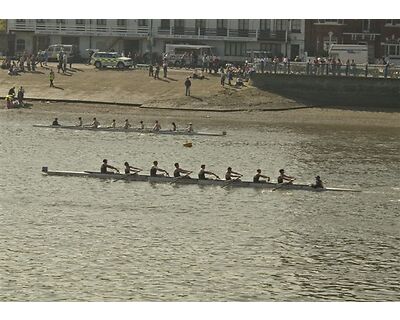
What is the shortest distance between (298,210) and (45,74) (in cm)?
2541

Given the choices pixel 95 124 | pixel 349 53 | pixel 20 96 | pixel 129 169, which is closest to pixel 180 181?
pixel 129 169

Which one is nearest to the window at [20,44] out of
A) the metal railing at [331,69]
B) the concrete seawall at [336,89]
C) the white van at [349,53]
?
the metal railing at [331,69]

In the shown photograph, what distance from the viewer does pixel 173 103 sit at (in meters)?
44.3

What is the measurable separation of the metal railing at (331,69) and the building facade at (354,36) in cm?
656

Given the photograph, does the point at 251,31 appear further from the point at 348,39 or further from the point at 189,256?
the point at 189,256

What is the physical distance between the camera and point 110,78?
47.9 metres

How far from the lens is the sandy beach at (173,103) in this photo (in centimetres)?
4225

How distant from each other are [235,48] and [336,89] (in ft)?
33.4

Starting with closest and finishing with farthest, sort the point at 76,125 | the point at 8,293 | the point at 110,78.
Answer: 1. the point at 8,293
2. the point at 76,125
3. the point at 110,78

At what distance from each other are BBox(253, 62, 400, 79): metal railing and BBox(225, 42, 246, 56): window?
26.7 ft

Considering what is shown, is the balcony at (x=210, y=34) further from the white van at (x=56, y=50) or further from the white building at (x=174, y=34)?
the white van at (x=56, y=50)

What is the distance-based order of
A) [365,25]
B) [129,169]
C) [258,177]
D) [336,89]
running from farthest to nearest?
[365,25] < [336,89] < [129,169] < [258,177]

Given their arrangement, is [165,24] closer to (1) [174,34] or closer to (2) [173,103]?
(1) [174,34]
